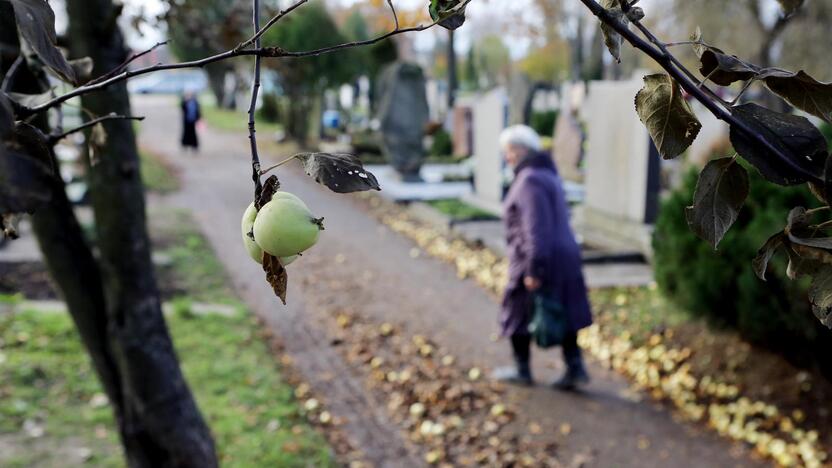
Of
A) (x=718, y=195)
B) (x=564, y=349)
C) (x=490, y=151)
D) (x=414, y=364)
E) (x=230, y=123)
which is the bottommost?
(x=230, y=123)

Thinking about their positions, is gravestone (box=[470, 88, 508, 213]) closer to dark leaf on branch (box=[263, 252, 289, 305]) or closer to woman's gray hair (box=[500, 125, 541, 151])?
woman's gray hair (box=[500, 125, 541, 151])

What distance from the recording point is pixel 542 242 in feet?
16.2

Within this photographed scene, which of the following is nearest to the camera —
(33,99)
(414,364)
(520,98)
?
(33,99)

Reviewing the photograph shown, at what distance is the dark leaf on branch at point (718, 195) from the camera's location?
82cm

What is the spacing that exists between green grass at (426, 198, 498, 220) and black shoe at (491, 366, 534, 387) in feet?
16.3

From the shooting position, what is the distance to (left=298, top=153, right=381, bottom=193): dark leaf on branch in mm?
744

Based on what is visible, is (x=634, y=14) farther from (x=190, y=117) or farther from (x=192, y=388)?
(x=190, y=117)

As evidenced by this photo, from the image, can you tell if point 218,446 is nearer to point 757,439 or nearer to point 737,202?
point 757,439

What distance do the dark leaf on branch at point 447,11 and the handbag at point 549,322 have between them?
4.31 m

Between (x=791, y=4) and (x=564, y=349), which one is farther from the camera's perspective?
(x=564, y=349)

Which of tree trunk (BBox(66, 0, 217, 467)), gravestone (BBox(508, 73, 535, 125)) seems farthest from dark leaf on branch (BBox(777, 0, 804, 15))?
gravestone (BBox(508, 73, 535, 125))

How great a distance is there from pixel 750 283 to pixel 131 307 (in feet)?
12.0

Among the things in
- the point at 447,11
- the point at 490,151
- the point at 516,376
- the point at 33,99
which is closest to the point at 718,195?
the point at 447,11

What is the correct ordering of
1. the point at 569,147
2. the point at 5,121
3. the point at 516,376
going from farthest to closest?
the point at 569,147 < the point at 516,376 < the point at 5,121
